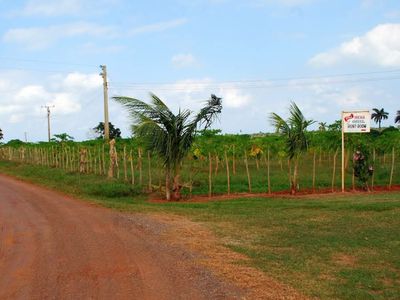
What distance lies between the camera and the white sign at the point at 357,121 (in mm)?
21250

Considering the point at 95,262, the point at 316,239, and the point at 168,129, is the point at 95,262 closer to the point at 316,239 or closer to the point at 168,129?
the point at 316,239

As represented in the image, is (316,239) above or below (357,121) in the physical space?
below

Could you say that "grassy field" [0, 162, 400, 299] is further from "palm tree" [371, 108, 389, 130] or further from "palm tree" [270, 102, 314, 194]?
"palm tree" [371, 108, 389, 130]

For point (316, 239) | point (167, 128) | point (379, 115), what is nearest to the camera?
point (316, 239)

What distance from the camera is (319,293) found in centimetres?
654

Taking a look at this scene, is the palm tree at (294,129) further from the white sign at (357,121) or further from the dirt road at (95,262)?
the dirt road at (95,262)

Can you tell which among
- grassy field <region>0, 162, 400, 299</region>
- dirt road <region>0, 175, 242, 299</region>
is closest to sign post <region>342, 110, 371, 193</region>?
grassy field <region>0, 162, 400, 299</region>

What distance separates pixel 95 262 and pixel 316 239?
4.35 metres

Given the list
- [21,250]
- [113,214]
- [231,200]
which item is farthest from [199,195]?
[21,250]

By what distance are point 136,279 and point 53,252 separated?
2.50m

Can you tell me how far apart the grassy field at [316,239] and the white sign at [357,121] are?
13.3ft

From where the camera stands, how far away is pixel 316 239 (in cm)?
1012

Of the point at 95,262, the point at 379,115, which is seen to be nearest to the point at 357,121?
the point at 95,262

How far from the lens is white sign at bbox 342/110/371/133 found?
21.2 m
